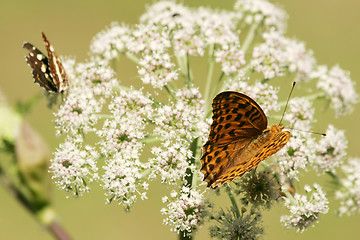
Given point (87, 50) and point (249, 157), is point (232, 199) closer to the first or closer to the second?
point (249, 157)

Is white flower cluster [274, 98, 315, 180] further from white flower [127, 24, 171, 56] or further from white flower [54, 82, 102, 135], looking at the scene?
white flower [54, 82, 102, 135]

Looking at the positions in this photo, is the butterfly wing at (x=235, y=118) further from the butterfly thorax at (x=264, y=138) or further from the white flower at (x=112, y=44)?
the white flower at (x=112, y=44)

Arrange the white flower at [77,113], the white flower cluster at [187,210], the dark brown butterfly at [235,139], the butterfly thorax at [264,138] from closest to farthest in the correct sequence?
1. the dark brown butterfly at [235,139]
2. the butterfly thorax at [264,138]
3. the white flower cluster at [187,210]
4. the white flower at [77,113]

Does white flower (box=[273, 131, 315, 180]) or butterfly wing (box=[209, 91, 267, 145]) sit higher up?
white flower (box=[273, 131, 315, 180])

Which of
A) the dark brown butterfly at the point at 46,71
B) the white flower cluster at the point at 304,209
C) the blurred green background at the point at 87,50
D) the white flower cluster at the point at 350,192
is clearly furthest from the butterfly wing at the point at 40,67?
Answer: the blurred green background at the point at 87,50

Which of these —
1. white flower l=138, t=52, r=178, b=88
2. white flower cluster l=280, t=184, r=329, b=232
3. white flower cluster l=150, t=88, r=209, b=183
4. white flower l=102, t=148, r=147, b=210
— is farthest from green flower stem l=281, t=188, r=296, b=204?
white flower l=138, t=52, r=178, b=88

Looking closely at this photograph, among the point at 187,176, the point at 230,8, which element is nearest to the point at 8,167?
the point at 187,176

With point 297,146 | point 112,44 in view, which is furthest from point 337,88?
point 112,44
